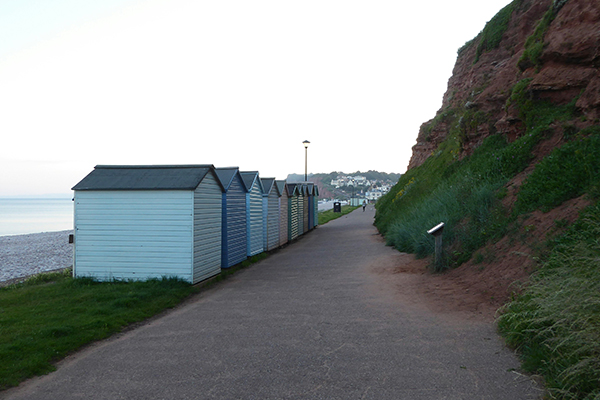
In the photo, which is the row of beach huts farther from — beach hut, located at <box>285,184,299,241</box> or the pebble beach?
beach hut, located at <box>285,184,299,241</box>

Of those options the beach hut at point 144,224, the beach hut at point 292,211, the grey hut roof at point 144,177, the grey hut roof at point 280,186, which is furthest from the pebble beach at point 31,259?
the beach hut at point 292,211

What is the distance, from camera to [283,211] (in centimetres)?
2016

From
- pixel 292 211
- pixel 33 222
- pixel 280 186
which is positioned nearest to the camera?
pixel 280 186

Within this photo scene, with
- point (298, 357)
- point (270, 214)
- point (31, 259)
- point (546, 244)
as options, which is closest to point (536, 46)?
point (546, 244)

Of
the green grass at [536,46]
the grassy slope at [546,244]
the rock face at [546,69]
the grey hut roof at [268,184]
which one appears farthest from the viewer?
the grey hut roof at [268,184]

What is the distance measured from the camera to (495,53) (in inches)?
890

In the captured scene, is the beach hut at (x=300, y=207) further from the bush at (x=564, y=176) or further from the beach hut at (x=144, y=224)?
the bush at (x=564, y=176)

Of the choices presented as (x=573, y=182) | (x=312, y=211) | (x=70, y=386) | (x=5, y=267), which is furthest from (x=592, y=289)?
(x=312, y=211)

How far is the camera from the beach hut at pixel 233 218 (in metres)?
12.6

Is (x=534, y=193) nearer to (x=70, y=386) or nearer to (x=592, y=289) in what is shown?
(x=592, y=289)

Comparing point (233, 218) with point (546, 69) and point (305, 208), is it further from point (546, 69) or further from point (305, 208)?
point (305, 208)

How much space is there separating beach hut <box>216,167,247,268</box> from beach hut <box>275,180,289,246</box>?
512 cm

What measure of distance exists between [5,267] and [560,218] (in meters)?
19.7

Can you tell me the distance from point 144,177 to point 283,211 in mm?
9923
